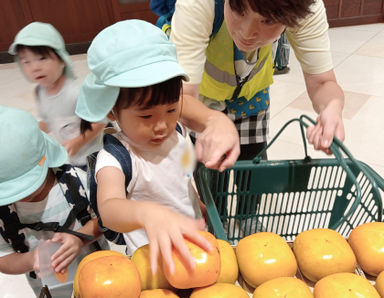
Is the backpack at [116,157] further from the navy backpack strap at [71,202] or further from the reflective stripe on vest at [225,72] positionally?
the reflective stripe on vest at [225,72]

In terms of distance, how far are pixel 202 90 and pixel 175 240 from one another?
65 cm

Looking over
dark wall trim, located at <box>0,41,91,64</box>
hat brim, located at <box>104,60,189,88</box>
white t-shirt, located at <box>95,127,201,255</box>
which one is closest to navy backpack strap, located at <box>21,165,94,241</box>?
white t-shirt, located at <box>95,127,201,255</box>

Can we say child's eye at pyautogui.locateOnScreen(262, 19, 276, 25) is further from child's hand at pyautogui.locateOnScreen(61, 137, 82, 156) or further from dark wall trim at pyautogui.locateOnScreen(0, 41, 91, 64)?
dark wall trim at pyautogui.locateOnScreen(0, 41, 91, 64)

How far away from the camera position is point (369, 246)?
629mm

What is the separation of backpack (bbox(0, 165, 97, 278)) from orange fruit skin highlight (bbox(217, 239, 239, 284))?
14.5 inches

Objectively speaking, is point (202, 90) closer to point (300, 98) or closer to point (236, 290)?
point (236, 290)

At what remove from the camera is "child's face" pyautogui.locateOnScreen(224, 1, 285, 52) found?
68 cm

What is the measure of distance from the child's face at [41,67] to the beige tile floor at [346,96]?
739 mm

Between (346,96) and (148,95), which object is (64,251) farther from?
(346,96)

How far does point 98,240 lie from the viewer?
944 millimetres

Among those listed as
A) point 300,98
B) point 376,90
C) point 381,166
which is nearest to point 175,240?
point 381,166

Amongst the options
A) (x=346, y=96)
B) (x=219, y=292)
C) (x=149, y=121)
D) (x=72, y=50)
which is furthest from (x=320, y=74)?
(x=72, y=50)

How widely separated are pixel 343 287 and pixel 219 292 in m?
0.20

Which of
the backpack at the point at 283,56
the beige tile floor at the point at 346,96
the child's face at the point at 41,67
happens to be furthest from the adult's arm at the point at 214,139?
the backpack at the point at 283,56
